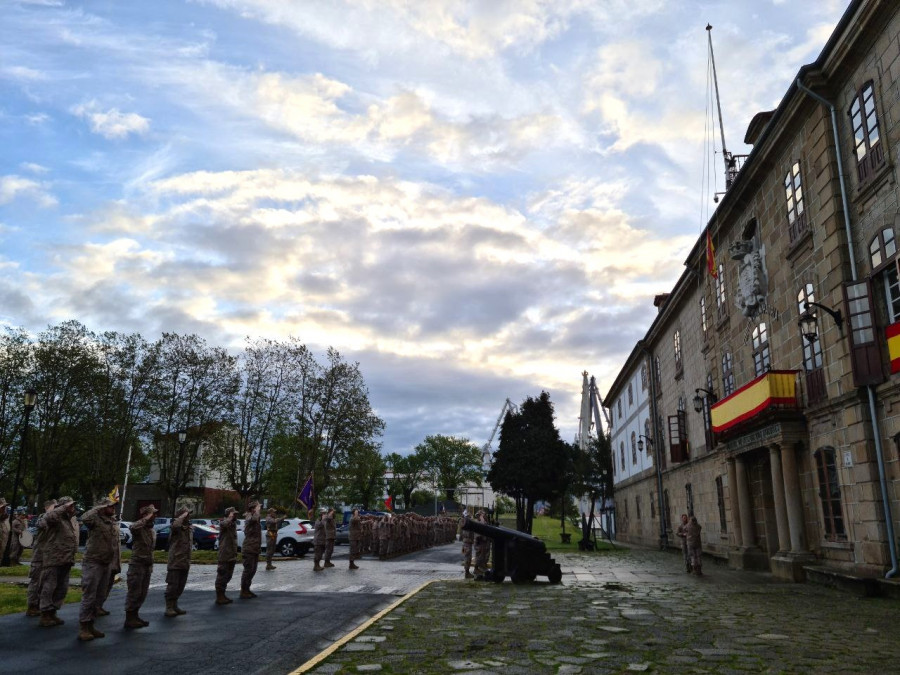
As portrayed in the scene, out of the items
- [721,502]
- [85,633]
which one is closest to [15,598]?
[85,633]

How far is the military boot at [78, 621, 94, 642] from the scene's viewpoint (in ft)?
27.7

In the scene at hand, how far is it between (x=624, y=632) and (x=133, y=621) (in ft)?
21.5

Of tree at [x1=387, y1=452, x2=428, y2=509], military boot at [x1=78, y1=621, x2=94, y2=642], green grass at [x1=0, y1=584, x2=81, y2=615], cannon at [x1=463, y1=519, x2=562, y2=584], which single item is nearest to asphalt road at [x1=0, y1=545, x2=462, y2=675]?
military boot at [x1=78, y1=621, x2=94, y2=642]

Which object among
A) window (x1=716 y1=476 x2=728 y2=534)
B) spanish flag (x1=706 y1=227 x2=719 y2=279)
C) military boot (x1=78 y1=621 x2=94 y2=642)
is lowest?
military boot (x1=78 y1=621 x2=94 y2=642)

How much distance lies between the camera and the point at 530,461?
171 feet

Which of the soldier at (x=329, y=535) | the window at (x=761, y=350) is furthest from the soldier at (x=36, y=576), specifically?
the window at (x=761, y=350)

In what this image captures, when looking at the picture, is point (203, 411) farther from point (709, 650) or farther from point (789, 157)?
point (709, 650)

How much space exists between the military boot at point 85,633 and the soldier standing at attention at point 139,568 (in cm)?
76

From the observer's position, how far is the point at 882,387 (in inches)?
528

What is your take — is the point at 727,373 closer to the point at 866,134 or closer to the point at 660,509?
the point at 866,134

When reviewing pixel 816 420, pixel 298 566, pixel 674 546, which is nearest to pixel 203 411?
pixel 298 566

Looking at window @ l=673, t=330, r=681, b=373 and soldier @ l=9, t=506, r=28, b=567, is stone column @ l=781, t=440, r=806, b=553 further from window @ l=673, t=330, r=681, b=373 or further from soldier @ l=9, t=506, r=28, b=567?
soldier @ l=9, t=506, r=28, b=567

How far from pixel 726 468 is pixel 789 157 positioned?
10.5 meters

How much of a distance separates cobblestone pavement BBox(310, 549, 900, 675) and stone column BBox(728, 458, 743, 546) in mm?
6888
